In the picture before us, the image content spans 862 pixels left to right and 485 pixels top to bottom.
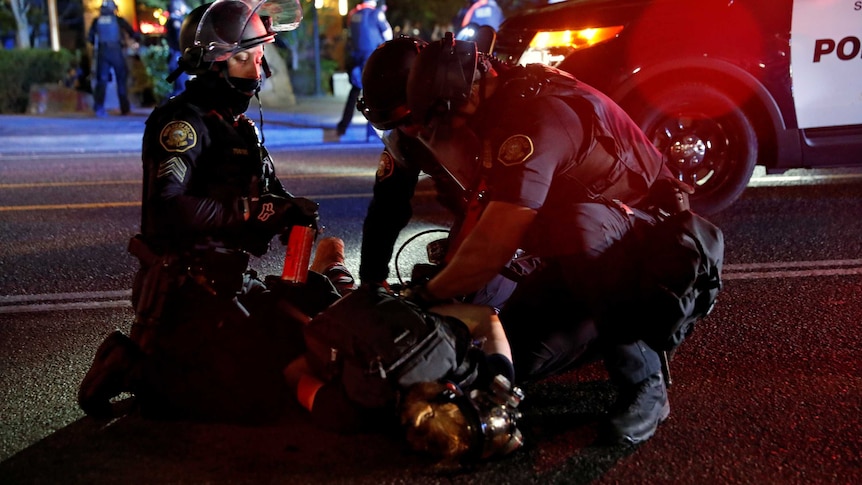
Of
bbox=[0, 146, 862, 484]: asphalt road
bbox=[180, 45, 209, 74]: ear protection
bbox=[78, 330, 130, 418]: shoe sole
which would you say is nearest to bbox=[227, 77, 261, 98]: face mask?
bbox=[180, 45, 209, 74]: ear protection

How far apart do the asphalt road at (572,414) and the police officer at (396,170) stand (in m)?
0.70

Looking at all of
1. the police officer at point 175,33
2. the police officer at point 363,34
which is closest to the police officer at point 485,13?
the police officer at point 363,34

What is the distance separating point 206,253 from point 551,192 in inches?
48.9

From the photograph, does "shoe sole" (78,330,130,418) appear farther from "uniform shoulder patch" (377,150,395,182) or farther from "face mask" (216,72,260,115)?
"uniform shoulder patch" (377,150,395,182)

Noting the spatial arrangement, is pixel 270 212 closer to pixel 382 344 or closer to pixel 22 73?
pixel 382 344

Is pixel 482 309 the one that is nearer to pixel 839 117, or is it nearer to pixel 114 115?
pixel 839 117

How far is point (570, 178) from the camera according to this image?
10.2 ft

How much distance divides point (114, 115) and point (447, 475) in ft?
45.3

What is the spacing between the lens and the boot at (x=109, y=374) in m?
3.02

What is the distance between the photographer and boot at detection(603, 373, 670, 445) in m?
2.89

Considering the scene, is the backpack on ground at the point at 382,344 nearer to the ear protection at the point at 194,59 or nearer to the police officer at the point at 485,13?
the ear protection at the point at 194,59

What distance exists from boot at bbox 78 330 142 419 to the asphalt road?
11 centimetres

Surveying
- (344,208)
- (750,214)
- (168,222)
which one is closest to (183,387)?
(168,222)

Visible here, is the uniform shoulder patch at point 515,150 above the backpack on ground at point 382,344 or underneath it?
above
